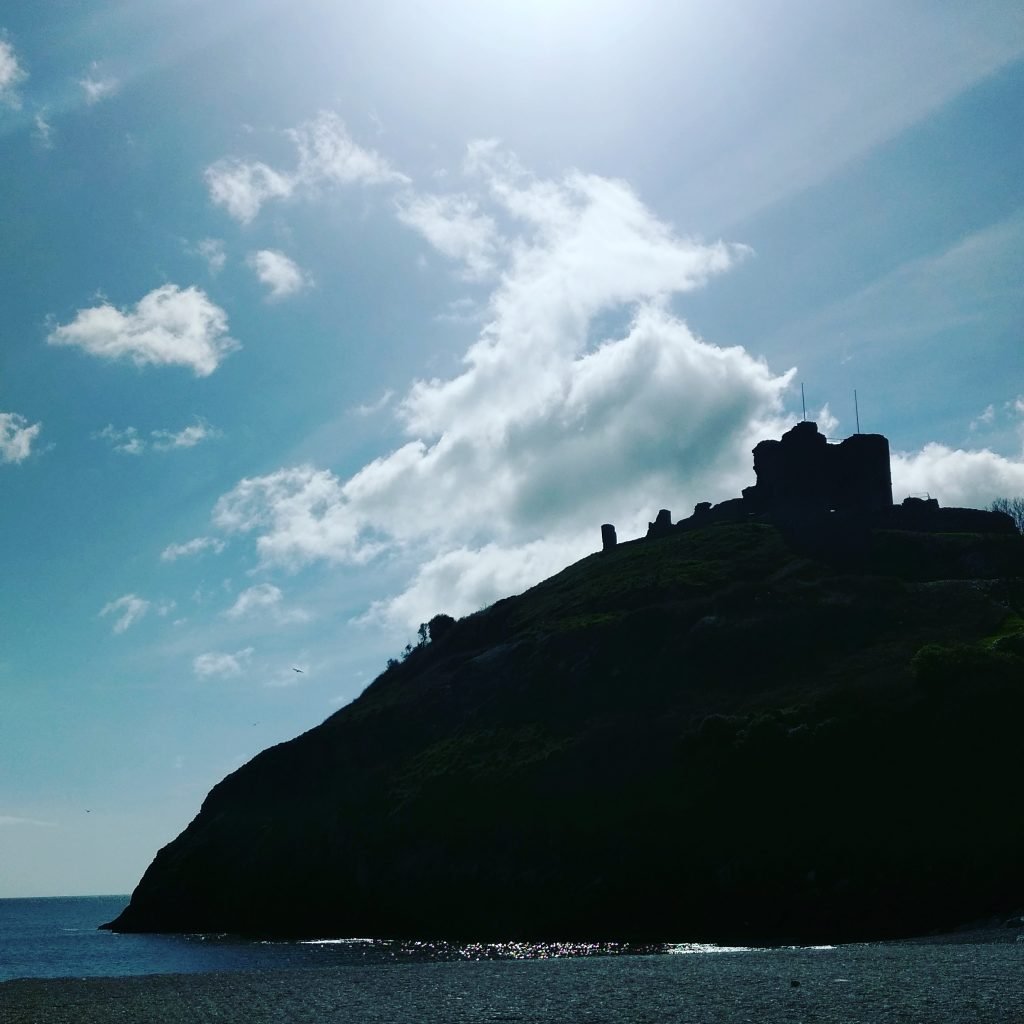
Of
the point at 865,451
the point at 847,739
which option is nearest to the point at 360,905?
the point at 847,739

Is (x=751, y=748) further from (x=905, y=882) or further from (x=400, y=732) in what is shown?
(x=400, y=732)

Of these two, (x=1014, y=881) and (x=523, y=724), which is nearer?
(x=1014, y=881)

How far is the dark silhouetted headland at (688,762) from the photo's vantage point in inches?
2665

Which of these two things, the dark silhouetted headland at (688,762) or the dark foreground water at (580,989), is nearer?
the dark foreground water at (580,989)

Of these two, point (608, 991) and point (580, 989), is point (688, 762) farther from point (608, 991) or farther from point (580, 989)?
point (608, 991)

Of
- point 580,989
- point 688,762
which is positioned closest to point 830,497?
point 688,762

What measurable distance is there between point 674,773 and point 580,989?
45427 mm

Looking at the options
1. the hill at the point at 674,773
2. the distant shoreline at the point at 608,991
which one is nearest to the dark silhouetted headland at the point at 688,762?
the hill at the point at 674,773

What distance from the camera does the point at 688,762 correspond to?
82.6m

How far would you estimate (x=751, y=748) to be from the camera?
78.8 m

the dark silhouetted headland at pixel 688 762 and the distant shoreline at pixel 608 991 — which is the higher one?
the dark silhouetted headland at pixel 688 762

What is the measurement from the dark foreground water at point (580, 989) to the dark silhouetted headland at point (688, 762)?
34.1 ft

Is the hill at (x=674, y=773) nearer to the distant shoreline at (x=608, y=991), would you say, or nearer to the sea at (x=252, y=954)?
the sea at (x=252, y=954)

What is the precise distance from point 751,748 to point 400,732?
4819 cm
